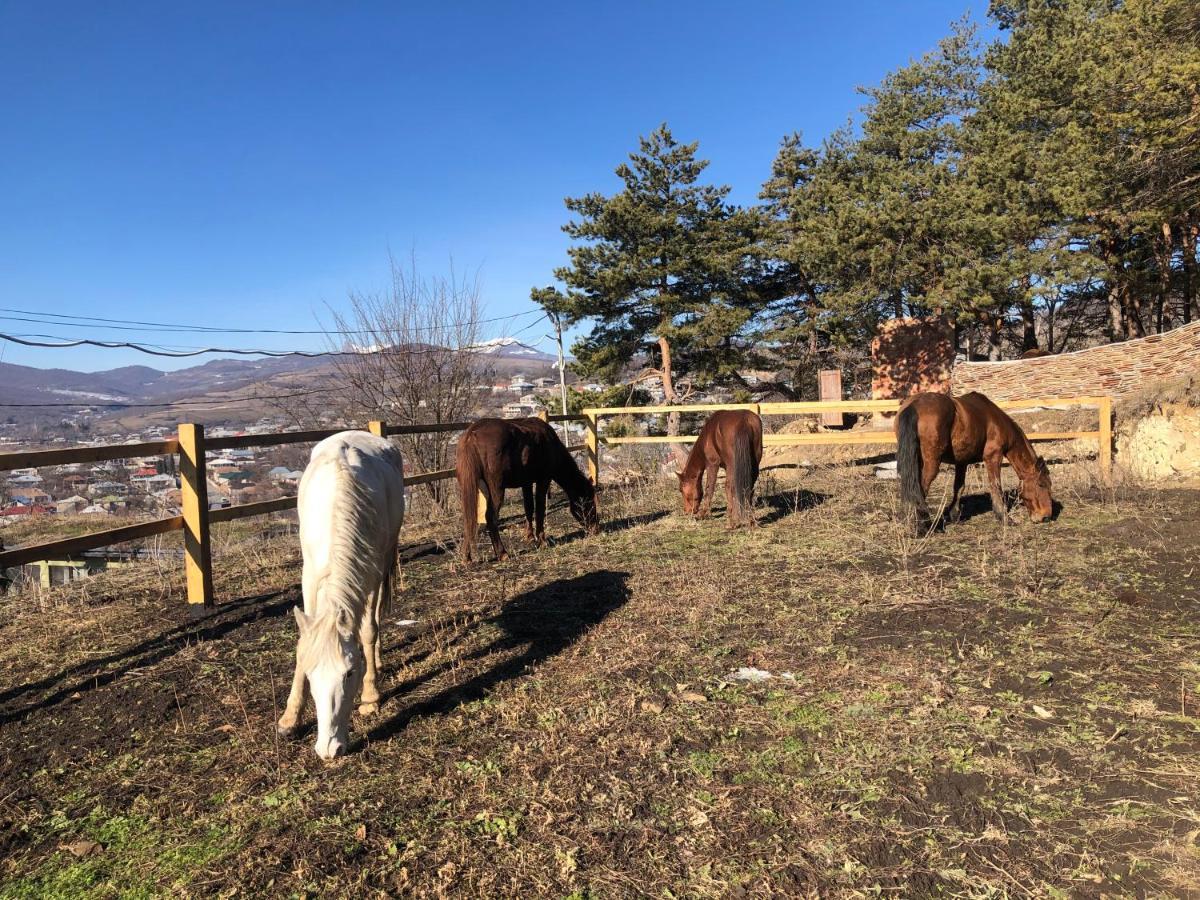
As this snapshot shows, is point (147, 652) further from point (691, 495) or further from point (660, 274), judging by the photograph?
point (660, 274)

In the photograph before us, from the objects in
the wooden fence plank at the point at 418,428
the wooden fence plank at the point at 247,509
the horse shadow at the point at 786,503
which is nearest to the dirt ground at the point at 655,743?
the wooden fence plank at the point at 247,509

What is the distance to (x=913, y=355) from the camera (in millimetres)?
20047

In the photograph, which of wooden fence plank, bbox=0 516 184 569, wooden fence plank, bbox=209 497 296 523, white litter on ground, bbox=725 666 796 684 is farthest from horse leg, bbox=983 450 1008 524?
wooden fence plank, bbox=0 516 184 569

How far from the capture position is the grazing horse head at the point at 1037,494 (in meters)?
6.73

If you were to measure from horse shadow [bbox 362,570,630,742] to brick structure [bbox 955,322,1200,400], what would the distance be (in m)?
10.9

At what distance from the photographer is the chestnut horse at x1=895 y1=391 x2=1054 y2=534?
6395mm

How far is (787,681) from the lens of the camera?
11.5ft

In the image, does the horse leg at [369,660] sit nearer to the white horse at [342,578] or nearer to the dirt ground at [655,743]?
the white horse at [342,578]

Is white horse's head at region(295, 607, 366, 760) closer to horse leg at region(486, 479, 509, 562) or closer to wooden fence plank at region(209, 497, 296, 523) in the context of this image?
wooden fence plank at region(209, 497, 296, 523)

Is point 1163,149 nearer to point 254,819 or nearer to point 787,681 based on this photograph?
point 787,681

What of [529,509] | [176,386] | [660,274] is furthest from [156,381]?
[529,509]

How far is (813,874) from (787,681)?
4.84ft

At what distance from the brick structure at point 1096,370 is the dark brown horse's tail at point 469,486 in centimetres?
1138

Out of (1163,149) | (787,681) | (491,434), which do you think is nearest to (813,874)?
(787,681)
